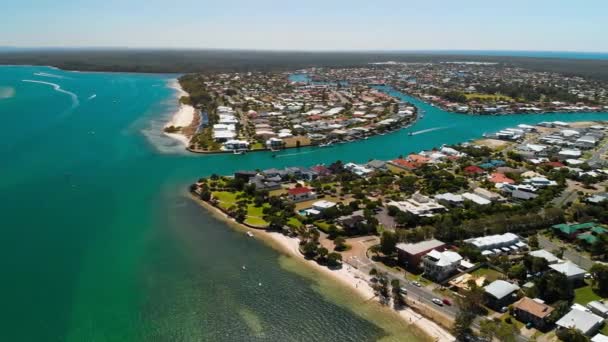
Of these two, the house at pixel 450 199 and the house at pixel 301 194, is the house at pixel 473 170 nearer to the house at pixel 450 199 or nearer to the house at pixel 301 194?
the house at pixel 450 199

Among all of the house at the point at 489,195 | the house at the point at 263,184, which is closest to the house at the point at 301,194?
the house at the point at 263,184

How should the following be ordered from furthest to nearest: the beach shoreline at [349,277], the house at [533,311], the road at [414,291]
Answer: the road at [414,291] < the beach shoreline at [349,277] < the house at [533,311]

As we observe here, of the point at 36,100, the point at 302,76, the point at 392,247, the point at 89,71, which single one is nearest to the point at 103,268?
the point at 392,247

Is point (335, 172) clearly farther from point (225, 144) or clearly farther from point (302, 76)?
point (302, 76)

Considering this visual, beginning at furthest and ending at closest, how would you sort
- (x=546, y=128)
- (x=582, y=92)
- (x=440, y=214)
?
(x=582, y=92)
(x=546, y=128)
(x=440, y=214)

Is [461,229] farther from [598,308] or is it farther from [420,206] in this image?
[598,308]

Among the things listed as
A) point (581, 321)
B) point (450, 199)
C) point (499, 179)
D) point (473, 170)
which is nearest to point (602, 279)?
point (581, 321)
